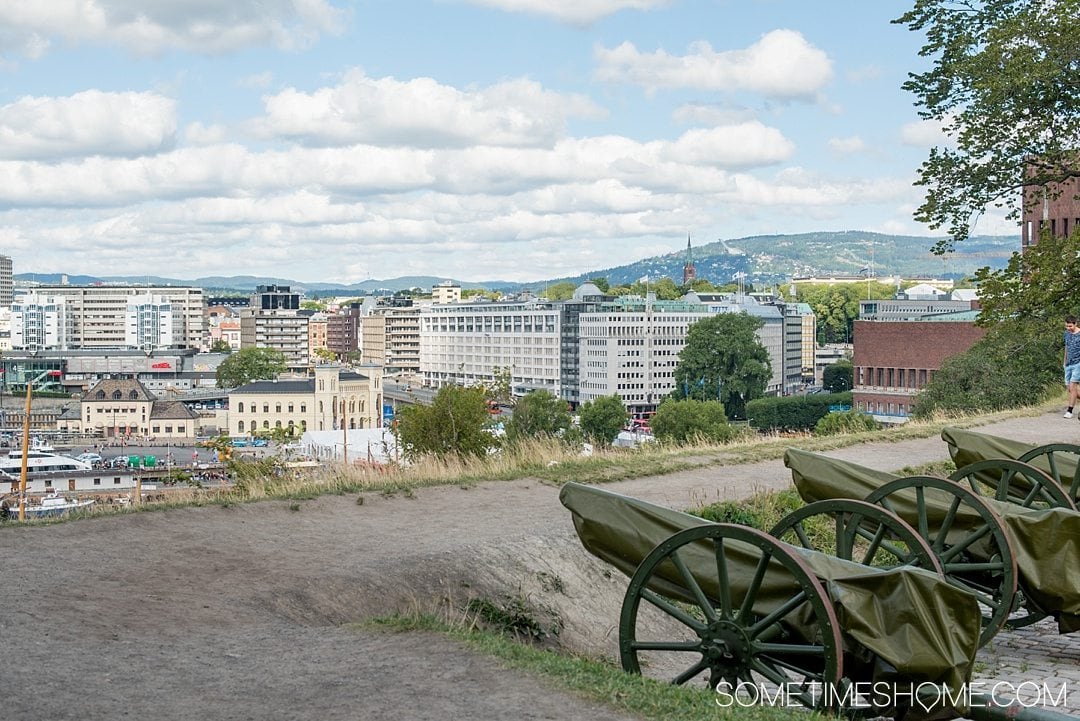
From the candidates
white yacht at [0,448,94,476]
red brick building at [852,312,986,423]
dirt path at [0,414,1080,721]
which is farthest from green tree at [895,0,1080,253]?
white yacht at [0,448,94,476]

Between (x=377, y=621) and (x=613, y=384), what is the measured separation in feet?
595

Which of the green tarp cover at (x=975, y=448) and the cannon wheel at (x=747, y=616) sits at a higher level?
the green tarp cover at (x=975, y=448)

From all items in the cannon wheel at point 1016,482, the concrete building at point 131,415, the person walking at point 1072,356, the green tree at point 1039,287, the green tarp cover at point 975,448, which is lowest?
the concrete building at point 131,415

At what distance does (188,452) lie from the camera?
14288 cm

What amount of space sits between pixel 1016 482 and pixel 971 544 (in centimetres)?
297

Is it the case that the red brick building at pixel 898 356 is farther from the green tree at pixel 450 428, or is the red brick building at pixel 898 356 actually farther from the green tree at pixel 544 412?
the green tree at pixel 450 428

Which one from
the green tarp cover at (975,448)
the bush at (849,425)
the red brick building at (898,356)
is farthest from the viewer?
the red brick building at (898,356)

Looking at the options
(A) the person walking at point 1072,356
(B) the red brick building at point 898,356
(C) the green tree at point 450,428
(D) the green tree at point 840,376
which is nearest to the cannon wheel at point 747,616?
(C) the green tree at point 450,428

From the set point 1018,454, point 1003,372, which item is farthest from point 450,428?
point 1003,372

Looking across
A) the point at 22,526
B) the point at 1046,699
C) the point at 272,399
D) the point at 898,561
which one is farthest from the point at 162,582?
the point at 272,399

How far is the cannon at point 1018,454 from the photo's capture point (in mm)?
13641

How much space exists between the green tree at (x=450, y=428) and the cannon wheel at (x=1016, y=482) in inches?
330

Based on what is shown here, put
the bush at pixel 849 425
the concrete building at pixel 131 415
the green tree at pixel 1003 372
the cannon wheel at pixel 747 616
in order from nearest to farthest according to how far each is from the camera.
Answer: the cannon wheel at pixel 747 616, the green tree at pixel 1003 372, the bush at pixel 849 425, the concrete building at pixel 131 415

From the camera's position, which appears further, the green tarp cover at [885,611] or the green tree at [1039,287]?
the green tree at [1039,287]
